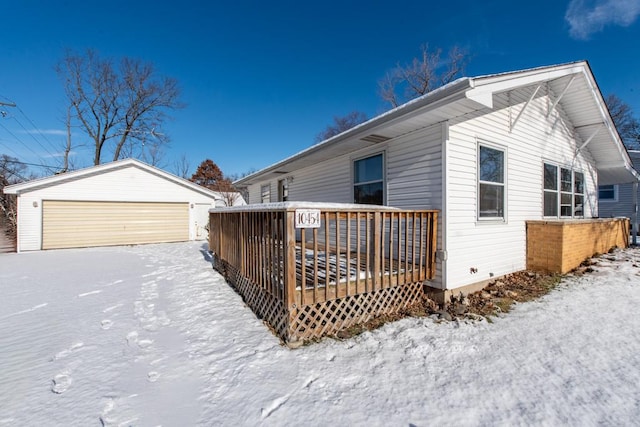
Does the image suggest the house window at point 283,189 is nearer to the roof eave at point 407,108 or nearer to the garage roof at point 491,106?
the garage roof at point 491,106

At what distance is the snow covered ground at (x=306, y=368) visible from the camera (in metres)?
1.93

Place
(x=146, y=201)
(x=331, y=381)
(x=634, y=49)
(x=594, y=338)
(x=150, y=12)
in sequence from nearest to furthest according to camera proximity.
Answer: (x=331, y=381), (x=594, y=338), (x=634, y=49), (x=150, y=12), (x=146, y=201)

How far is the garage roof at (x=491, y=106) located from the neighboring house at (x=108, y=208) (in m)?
6.43

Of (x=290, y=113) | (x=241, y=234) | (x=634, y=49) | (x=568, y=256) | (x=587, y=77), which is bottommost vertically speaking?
(x=568, y=256)

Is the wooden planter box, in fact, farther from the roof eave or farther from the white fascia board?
the roof eave

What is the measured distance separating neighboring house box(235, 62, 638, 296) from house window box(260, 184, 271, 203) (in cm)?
373

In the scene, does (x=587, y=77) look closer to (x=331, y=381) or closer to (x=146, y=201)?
(x=331, y=381)

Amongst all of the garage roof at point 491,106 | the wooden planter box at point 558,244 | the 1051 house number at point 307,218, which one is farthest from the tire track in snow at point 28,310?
the wooden planter box at point 558,244

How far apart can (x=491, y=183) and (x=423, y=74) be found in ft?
48.9

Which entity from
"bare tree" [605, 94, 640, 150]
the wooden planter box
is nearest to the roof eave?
the wooden planter box

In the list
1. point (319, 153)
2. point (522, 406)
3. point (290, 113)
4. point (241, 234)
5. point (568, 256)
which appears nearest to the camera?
point (522, 406)

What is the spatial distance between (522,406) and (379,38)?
1448cm

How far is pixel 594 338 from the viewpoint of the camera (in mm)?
3055

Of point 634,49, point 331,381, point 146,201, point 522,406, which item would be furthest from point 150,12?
point 634,49
